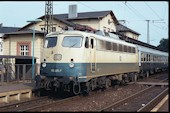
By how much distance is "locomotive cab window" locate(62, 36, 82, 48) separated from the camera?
15.7 metres

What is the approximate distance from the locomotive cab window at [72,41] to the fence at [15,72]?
745cm

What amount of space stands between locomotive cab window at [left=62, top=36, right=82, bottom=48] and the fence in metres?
7.45

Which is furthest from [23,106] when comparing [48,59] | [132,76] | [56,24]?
[56,24]

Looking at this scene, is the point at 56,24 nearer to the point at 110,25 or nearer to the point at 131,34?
the point at 110,25

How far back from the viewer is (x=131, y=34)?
7188cm

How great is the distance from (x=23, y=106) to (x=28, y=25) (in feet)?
96.8

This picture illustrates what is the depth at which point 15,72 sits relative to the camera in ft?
76.8

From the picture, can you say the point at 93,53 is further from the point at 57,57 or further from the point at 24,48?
the point at 24,48

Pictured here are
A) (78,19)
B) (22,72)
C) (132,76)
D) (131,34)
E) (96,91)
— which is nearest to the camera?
(96,91)

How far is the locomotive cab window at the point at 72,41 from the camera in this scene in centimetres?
1575

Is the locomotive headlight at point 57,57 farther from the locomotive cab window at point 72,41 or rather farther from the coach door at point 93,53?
the coach door at point 93,53

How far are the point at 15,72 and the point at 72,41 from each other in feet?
29.1

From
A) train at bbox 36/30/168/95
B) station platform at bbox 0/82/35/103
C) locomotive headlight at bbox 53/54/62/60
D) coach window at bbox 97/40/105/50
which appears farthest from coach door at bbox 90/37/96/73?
station platform at bbox 0/82/35/103

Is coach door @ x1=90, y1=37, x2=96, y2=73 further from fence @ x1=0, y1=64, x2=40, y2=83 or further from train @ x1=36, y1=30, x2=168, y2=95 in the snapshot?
fence @ x1=0, y1=64, x2=40, y2=83
